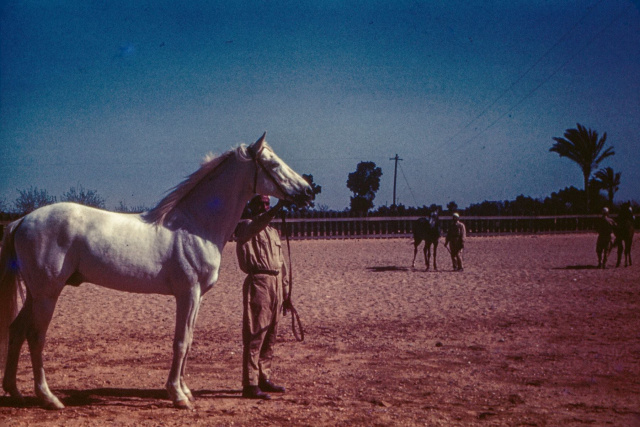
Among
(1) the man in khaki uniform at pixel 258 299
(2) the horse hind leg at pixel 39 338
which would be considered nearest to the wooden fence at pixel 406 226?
(1) the man in khaki uniform at pixel 258 299

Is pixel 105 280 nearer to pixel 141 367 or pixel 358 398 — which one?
pixel 141 367

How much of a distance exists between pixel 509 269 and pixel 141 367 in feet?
38.6

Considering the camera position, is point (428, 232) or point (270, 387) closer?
point (270, 387)

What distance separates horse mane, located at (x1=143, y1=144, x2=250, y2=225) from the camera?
188 inches

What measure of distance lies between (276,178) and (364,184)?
4128 cm

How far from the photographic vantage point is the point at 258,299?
506 cm

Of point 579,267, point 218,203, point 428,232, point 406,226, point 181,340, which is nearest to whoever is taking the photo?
point 181,340

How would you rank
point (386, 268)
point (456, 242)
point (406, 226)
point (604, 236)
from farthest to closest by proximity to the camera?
point (406, 226) < point (386, 268) < point (604, 236) < point (456, 242)

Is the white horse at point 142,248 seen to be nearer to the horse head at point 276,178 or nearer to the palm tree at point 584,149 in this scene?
the horse head at point 276,178

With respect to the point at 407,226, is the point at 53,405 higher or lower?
lower

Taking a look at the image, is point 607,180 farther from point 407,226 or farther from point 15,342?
point 15,342

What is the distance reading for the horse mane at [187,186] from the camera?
4.77m

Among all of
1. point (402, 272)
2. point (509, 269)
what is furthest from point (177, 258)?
point (509, 269)

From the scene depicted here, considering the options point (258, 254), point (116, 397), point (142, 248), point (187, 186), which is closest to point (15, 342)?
point (116, 397)
